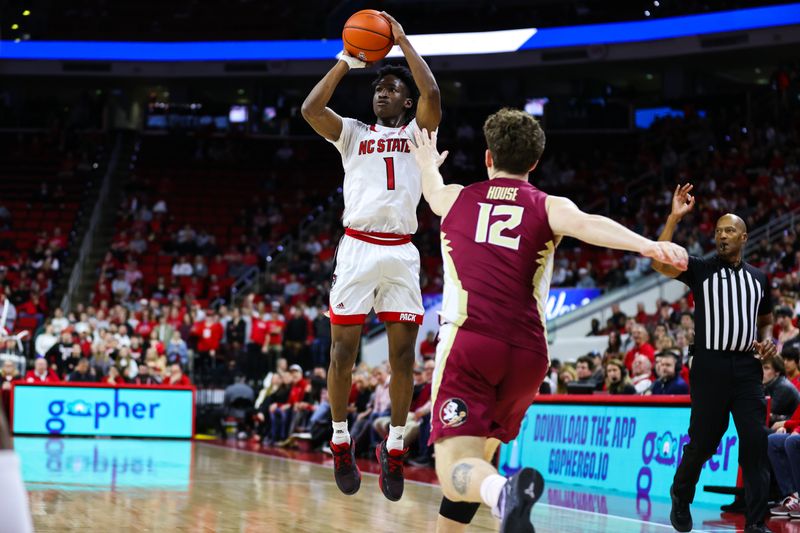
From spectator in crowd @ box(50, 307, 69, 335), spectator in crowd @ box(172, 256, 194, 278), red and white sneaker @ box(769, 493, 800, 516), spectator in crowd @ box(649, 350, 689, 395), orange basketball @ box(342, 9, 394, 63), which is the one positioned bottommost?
red and white sneaker @ box(769, 493, 800, 516)

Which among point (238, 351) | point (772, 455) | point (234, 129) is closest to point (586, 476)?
point (772, 455)

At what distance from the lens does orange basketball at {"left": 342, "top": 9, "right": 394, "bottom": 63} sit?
6.63 metres

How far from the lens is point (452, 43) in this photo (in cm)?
2888

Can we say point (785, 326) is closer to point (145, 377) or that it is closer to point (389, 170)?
point (389, 170)

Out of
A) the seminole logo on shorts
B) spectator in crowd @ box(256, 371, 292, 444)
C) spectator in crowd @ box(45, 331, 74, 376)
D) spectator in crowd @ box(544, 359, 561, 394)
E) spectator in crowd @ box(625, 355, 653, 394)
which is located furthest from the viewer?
spectator in crowd @ box(45, 331, 74, 376)

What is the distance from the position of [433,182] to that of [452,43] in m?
24.1

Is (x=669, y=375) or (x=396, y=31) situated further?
(x=669, y=375)

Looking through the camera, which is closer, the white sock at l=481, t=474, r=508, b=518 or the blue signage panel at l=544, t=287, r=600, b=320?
the white sock at l=481, t=474, r=508, b=518

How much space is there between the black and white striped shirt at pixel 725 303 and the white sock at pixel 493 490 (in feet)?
12.4

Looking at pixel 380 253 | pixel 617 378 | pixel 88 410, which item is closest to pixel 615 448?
pixel 617 378

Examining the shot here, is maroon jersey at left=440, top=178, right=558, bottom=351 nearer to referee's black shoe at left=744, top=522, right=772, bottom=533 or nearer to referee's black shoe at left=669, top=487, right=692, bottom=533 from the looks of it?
referee's black shoe at left=669, top=487, right=692, bottom=533

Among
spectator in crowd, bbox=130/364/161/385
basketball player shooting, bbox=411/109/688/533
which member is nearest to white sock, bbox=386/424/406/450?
basketball player shooting, bbox=411/109/688/533

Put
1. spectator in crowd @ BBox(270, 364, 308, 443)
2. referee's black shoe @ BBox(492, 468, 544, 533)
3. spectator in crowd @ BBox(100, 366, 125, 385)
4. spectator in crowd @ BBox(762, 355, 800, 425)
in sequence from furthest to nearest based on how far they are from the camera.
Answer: spectator in crowd @ BBox(100, 366, 125, 385), spectator in crowd @ BBox(270, 364, 308, 443), spectator in crowd @ BBox(762, 355, 800, 425), referee's black shoe @ BBox(492, 468, 544, 533)

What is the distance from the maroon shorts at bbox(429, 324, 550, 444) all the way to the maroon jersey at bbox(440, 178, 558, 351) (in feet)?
0.16
